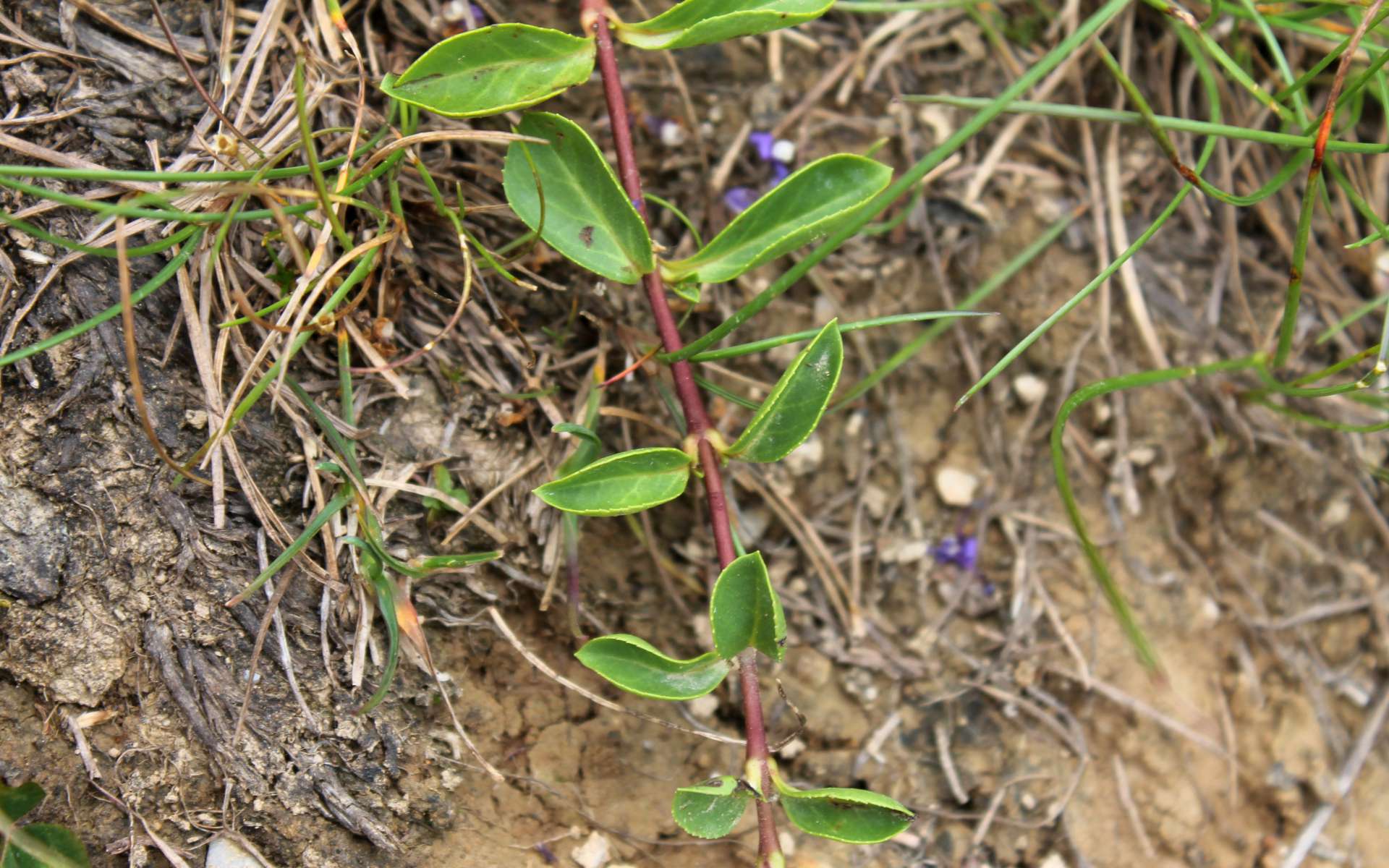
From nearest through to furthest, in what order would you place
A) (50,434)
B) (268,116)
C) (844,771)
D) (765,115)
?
1. (50,434)
2. (268,116)
3. (844,771)
4. (765,115)

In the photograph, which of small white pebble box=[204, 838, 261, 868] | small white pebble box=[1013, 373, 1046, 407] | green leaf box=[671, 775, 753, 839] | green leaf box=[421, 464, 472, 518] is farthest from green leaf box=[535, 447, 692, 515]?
small white pebble box=[1013, 373, 1046, 407]

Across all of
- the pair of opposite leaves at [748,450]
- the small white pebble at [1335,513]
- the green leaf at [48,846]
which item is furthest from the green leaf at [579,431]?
the small white pebble at [1335,513]

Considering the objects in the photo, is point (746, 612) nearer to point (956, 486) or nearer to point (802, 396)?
point (802, 396)

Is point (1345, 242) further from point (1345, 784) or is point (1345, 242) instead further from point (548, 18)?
point (548, 18)

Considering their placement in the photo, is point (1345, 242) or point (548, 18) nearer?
point (548, 18)

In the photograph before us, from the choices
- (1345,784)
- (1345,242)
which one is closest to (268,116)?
(1345,242)

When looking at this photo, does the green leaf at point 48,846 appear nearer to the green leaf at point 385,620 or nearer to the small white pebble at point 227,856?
the small white pebble at point 227,856

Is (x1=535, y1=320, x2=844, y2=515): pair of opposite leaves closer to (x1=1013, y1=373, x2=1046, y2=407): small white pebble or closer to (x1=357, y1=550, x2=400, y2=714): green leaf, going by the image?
(x1=357, y1=550, x2=400, y2=714): green leaf
